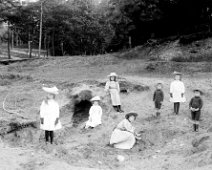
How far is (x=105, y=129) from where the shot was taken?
12430 mm

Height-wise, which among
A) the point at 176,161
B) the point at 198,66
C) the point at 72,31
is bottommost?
the point at 176,161

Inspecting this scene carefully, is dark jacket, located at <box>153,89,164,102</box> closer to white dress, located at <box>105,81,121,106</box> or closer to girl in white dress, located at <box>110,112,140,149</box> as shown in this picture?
white dress, located at <box>105,81,121,106</box>

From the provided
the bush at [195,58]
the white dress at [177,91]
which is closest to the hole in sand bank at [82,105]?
the white dress at [177,91]

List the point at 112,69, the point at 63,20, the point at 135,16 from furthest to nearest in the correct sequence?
the point at 63,20 → the point at 135,16 → the point at 112,69

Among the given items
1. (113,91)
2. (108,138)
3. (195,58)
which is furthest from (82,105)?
(195,58)

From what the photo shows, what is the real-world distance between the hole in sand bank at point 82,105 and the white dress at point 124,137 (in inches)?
166

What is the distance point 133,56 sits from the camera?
28.4m

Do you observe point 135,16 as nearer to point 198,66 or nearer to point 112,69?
point 112,69

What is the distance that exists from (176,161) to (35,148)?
3.39 meters

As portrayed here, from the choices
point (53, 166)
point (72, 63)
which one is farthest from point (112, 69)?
point (53, 166)

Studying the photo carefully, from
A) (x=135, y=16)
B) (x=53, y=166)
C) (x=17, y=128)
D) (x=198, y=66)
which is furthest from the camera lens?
(x=135, y=16)

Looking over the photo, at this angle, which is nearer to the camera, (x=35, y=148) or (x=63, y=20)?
(x=35, y=148)

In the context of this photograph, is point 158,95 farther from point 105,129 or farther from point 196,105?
point 105,129

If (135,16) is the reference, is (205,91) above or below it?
below
